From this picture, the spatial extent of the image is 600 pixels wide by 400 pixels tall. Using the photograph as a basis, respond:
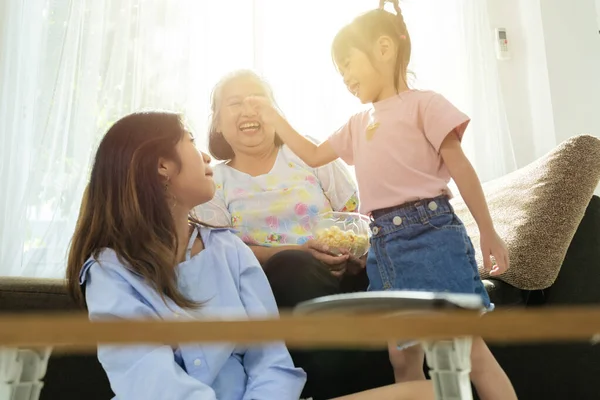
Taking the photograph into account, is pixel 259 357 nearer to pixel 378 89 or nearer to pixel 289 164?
pixel 378 89

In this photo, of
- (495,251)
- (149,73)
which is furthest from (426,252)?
(149,73)

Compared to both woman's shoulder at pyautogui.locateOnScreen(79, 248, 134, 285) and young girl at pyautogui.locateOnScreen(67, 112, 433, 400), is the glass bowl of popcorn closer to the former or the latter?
young girl at pyautogui.locateOnScreen(67, 112, 433, 400)

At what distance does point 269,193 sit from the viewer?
1554 mm

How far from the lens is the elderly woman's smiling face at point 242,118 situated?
1.60 m

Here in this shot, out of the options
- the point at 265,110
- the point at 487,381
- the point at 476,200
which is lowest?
the point at 487,381

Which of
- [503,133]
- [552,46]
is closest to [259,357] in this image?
[503,133]

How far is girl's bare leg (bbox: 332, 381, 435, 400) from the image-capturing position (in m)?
0.96

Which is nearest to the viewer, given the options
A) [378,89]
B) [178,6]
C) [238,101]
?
[378,89]

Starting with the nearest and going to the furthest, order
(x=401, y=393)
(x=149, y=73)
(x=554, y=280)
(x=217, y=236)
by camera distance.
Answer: (x=401, y=393)
(x=217, y=236)
(x=554, y=280)
(x=149, y=73)

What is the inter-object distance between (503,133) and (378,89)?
157 centimetres

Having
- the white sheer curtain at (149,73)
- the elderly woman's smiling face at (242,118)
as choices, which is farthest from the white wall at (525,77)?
the elderly woman's smiling face at (242,118)

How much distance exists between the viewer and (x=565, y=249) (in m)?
1.30

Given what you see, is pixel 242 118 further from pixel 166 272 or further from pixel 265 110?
pixel 166 272

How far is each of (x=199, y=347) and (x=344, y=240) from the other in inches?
18.9
